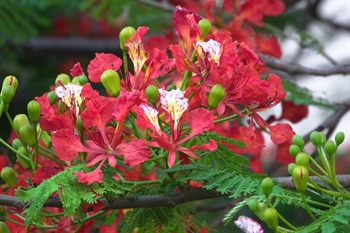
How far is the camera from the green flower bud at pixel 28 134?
1.40 meters

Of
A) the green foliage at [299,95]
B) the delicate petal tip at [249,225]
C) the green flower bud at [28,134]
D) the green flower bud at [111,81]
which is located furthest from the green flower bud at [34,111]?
the green foliage at [299,95]

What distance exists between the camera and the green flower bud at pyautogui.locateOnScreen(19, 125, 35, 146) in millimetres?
1402

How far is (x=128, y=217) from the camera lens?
58.3 inches

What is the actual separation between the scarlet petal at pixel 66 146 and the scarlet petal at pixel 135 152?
0.08m

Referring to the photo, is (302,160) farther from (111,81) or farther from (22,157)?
(22,157)

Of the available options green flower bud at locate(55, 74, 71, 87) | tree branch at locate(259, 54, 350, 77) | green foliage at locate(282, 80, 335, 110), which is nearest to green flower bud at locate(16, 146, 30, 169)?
green flower bud at locate(55, 74, 71, 87)

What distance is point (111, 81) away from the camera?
1.37 metres

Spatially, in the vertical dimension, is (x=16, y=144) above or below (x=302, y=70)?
above

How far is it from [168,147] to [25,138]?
26cm

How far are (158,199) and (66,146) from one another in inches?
6.7

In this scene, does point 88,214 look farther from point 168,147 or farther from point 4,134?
point 4,134

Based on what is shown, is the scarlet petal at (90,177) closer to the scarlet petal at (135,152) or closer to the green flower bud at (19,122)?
→ the scarlet petal at (135,152)

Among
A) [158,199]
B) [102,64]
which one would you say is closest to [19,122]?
[102,64]

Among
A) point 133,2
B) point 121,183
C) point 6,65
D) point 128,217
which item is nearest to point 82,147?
point 121,183
